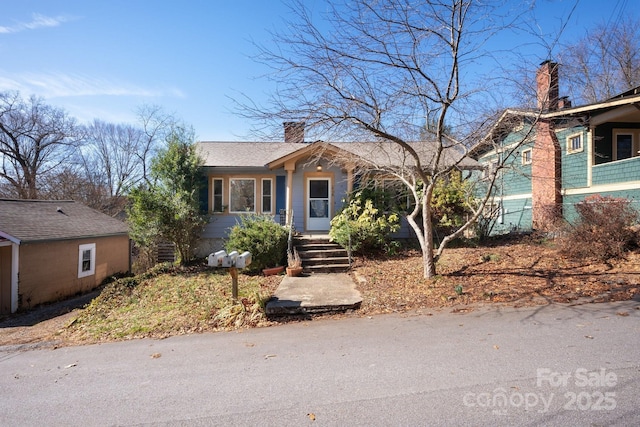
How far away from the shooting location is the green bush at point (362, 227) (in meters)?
10.4

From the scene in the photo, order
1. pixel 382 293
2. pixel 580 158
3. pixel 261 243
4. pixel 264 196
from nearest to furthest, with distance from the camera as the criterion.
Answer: pixel 382 293 < pixel 261 243 < pixel 580 158 < pixel 264 196

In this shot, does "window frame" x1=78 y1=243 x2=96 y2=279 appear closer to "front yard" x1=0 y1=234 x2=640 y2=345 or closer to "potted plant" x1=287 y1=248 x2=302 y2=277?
"front yard" x1=0 y1=234 x2=640 y2=345

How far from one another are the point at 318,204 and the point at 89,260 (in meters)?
9.72

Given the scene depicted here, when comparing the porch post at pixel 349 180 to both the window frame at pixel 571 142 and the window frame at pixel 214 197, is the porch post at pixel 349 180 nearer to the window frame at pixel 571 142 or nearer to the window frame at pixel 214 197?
the window frame at pixel 214 197

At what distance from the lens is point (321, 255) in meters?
10.4

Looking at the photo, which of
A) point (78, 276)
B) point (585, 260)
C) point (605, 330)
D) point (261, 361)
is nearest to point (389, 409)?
point (261, 361)

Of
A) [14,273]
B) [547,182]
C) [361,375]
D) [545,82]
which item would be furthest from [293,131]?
[547,182]

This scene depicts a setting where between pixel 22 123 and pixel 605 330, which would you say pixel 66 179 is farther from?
pixel 605 330

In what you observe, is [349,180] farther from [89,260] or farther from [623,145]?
[89,260]

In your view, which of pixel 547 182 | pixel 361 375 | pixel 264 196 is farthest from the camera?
pixel 264 196

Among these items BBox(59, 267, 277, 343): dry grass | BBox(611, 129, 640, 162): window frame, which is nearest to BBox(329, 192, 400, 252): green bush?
BBox(59, 267, 277, 343): dry grass

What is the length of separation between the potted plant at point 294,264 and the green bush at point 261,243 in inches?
18.6

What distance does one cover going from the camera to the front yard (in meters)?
6.12

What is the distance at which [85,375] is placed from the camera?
13.9 feet
